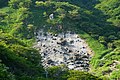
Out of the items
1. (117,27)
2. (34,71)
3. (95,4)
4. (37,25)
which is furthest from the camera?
(95,4)

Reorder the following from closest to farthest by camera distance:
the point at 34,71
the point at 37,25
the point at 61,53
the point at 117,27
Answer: the point at 34,71
the point at 61,53
the point at 37,25
the point at 117,27

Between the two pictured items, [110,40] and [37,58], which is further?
[110,40]

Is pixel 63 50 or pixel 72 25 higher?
pixel 72 25

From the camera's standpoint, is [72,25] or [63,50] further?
[72,25]

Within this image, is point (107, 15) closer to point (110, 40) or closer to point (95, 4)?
point (95, 4)

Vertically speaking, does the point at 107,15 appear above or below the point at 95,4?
below

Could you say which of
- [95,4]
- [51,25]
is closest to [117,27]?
[51,25]

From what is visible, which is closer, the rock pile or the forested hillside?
the rock pile

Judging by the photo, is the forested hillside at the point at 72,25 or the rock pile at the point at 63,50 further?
the forested hillside at the point at 72,25
